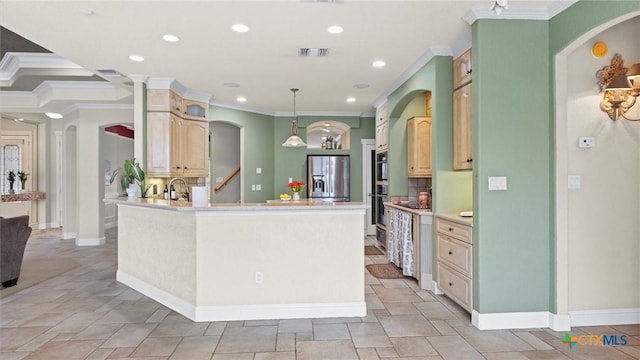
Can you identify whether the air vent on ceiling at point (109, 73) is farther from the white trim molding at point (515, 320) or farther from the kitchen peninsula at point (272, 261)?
the white trim molding at point (515, 320)

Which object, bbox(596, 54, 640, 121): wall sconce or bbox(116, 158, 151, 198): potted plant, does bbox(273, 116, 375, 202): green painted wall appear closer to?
bbox(116, 158, 151, 198): potted plant

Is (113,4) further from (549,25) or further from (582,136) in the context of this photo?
(582,136)

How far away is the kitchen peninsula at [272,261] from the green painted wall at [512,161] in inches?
42.8

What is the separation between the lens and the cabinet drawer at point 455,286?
3252mm

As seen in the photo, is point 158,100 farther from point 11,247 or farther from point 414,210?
point 414,210

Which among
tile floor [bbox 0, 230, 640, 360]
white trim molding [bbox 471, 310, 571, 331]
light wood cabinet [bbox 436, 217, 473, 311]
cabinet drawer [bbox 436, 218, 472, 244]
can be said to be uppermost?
cabinet drawer [bbox 436, 218, 472, 244]

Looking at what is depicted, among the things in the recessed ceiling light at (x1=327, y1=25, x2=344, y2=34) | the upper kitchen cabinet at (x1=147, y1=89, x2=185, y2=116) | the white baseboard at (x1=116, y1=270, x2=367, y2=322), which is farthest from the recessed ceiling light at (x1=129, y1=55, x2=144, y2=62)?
the white baseboard at (x1=116, y1=270, x2=367, y2=322)

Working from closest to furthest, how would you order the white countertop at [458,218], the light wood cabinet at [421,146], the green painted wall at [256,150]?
the white countertop at [458,218]
the light wood cabinet at [421,146]
the green painted wall at [256,150]

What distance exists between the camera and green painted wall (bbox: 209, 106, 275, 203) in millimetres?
7020

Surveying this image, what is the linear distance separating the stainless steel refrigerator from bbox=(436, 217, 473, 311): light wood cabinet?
3.67m

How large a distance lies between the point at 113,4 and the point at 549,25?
3.49m

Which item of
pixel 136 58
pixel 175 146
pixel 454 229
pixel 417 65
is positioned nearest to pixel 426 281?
pixel 454 229

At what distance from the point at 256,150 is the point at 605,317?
5826mm

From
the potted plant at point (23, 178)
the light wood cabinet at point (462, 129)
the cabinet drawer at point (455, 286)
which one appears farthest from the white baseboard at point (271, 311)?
the potted plant at point (23, 178)
